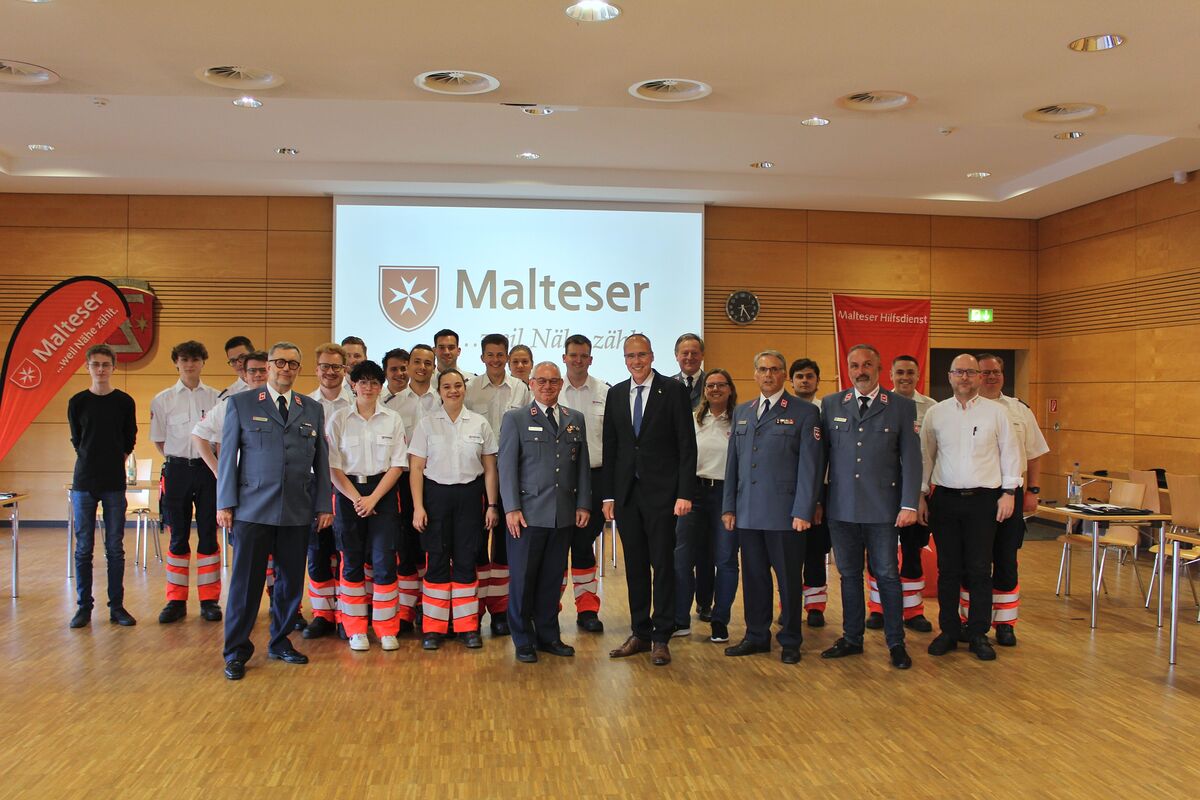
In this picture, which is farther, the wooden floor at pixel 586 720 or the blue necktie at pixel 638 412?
the blue necktie at pixel 638 412

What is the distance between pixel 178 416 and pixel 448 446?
215cm

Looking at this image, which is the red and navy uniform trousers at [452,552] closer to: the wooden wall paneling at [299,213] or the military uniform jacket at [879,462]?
the military uniform jacket at [879,462]

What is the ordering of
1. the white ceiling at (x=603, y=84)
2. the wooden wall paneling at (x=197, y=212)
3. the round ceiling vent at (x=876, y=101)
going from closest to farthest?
the white ceiling at (x=603, y=84) → the round ceiling vent at (x=876, y=101) → the wooden wall paneling at (x=197, y=212)

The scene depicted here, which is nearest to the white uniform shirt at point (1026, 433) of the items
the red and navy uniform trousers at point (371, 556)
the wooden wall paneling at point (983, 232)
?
the red and navy uniform trousers at point (371, 556)

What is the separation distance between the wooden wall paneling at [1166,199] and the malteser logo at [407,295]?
7.43m

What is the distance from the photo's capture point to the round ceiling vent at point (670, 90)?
5.19 m

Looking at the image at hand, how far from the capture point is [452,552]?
5289 mm

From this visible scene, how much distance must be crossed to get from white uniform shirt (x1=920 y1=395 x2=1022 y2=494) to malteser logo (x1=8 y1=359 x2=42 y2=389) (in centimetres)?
606

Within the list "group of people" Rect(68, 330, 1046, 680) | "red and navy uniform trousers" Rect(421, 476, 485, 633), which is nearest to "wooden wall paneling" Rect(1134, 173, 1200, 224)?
"group of people" Rect(68, 330, 1046, 680)

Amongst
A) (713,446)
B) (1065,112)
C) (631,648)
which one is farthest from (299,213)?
(1065,112)

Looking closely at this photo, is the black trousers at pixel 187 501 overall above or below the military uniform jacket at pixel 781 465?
below

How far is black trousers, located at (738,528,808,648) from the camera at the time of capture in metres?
5.04

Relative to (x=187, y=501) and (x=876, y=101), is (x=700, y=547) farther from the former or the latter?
(x=187, y=501)

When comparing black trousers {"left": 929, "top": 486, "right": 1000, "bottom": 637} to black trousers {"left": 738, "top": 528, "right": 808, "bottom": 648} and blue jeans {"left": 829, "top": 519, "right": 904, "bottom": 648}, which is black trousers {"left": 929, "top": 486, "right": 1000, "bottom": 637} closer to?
blue jeans {"left": 829, "top": 519, "right": 904, "bottom": 648}
